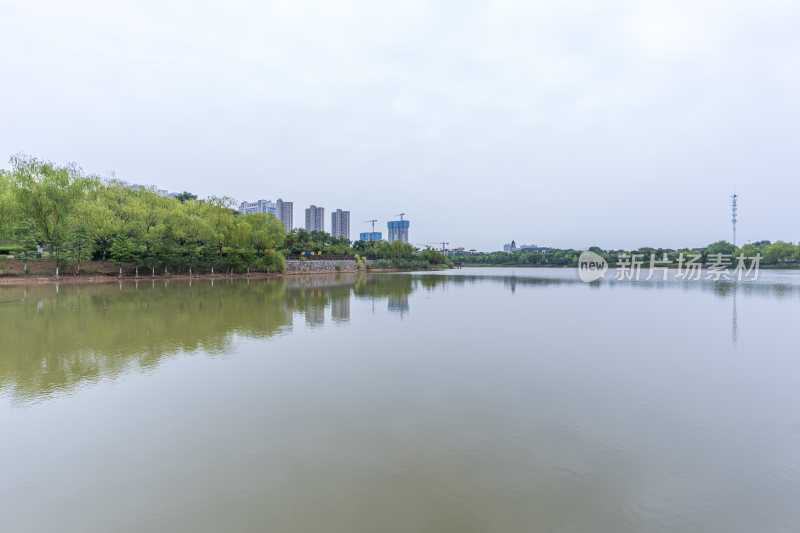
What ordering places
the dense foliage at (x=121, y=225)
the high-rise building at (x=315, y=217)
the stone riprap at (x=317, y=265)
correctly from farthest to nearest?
1. the high-rise building at (x=315, y=217)
2. the stone riprap at (x=317, y=265)
3. the dense foliage at (x=121, y=225)

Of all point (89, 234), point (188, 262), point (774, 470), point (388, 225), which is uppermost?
point (388, 225)

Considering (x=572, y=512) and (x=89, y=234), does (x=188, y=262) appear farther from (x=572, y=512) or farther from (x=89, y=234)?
(x=572, y=512)

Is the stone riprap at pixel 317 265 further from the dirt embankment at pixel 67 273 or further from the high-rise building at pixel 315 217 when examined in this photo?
the high-rise building at pixel 315 217

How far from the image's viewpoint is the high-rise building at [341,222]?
568ft

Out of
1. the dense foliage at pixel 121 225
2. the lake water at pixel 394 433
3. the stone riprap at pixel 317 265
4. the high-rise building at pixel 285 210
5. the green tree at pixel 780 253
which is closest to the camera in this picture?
the lake water at pixel 394 433

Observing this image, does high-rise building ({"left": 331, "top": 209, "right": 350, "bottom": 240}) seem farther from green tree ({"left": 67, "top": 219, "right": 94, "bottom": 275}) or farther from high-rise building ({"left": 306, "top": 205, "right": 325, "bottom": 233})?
green tree ({"left": 67, "top": 219, "right": 94, "bottom": 275})

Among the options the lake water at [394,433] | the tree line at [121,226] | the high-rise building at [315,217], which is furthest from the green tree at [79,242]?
the high-rise building at [315,217]

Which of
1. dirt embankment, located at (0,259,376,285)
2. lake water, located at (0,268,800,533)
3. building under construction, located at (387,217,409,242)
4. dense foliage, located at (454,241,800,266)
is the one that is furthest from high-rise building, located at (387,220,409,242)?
lake water, located at (0,268,800,533)

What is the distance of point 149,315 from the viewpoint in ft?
50.8

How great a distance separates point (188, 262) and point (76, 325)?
31.3 metres

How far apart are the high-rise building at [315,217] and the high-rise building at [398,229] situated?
1290 inches

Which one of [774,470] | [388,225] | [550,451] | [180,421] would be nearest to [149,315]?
[180,421]

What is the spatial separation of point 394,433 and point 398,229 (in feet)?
563

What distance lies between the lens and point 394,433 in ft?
17.9
